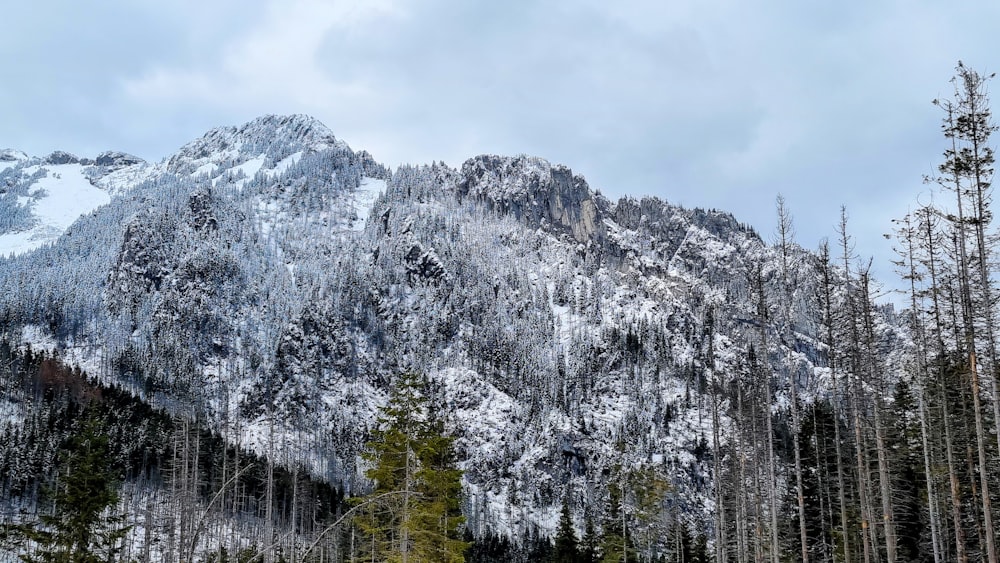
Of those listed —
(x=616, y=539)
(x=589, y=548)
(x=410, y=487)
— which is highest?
(x=410, y=487)

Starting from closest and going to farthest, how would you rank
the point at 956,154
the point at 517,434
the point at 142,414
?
the point at 956,154, the point at 142,414, the point at 517,434

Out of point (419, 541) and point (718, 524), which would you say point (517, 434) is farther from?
point (419, 541)

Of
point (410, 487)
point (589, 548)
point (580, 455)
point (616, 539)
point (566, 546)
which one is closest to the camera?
point (410, 487)

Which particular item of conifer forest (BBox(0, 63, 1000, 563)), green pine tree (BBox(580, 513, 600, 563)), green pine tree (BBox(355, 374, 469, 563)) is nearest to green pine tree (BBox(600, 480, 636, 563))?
conifer forest (BBox(0, 63, 1000, 563))

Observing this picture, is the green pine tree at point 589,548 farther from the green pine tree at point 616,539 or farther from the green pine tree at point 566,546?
the green pine tree at point 616,539

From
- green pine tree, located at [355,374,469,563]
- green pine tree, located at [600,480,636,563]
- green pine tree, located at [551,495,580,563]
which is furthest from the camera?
green pine tree, located at [551,495,580,563]

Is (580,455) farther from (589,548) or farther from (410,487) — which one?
(410,487)

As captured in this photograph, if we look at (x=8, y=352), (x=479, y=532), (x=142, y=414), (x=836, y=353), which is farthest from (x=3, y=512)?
(x=836, y=353)

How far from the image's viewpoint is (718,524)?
41.0 meters

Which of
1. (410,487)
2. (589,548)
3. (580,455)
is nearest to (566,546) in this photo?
(589,548)

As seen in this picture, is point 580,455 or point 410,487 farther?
point 580,455

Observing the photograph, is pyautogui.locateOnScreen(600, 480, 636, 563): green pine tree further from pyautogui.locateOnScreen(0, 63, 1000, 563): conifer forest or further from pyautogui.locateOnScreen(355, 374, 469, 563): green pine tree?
pyautogui.locateOnScreen(355, 374, 469, 563): green pine tree

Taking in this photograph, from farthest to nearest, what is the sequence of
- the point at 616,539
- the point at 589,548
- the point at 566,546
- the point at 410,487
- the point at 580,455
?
the point at 580,455, the point at 589,548, the point at 566,546, the point at 616,539, the point at 410,487

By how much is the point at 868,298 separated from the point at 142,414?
131 m
